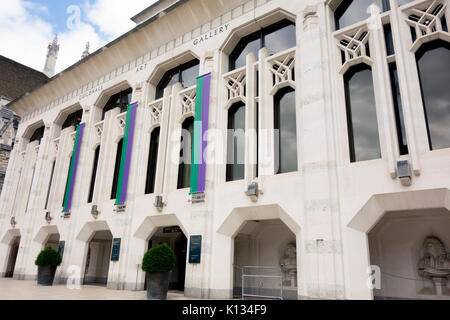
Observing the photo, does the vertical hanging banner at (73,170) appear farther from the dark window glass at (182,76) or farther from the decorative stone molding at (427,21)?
the decorative stone molding at (427,21)

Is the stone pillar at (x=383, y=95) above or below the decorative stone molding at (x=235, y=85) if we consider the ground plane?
below

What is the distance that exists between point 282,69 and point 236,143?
3.63m

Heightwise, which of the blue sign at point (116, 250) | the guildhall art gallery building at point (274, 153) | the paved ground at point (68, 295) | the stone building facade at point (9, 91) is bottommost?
the paved ground at point (68, 295)

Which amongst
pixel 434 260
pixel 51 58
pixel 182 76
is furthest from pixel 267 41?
pixel 51 58

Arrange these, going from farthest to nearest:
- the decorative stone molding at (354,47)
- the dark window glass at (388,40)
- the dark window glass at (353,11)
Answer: the dark window glass at (353,11) < the decorative stone molding at (354,47) < the dark window glass at (388,40)

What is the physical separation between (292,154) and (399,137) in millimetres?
3697

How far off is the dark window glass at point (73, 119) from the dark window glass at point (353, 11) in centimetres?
1874

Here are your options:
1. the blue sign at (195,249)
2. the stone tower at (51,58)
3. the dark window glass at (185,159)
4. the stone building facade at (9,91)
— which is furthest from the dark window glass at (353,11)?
the stone tower at (51,58)

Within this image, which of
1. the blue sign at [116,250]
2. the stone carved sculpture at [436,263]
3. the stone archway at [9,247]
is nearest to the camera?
the stone carved sculpture at [436,263]

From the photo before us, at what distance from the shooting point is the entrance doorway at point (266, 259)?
14.5 metres

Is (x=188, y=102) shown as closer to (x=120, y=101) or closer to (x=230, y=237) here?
(x=120, y=101)

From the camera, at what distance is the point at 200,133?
14812mm
